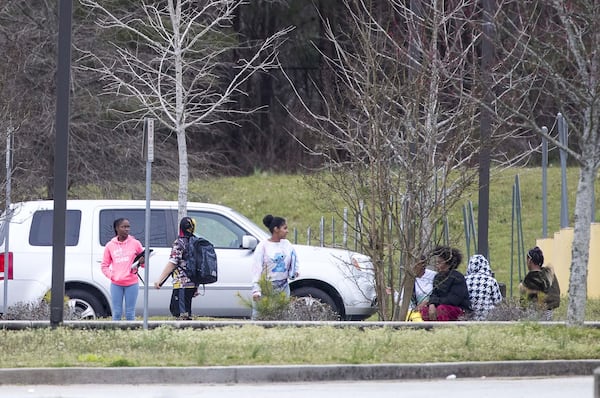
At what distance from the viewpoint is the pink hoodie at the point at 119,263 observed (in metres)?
15.3

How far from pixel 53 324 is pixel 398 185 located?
435 cm

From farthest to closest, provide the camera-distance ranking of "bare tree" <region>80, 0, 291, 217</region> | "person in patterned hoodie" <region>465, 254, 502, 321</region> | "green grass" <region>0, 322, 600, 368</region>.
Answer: "bare tree" <region>80, 0, 291, 217</region>, "person in patterned hoodie" <region>465, 254, 502, 321</region>, "green grass" <region>0, 322, 600, 368</region>

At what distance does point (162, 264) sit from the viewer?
16484 millimetres

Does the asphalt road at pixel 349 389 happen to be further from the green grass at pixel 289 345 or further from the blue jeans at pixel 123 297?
the blue jeans at pixel 123 297

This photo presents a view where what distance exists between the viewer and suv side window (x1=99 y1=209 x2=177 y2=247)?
16.8m

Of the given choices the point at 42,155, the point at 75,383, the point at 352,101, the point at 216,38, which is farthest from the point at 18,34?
the point at 75,383

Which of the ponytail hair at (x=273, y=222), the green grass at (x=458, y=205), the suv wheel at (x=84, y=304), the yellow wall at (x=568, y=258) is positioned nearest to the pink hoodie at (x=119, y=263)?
the suv wheel at (x=84, y=304)

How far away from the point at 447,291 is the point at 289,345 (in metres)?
3.08

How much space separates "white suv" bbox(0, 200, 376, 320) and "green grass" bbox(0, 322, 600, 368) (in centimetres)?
277

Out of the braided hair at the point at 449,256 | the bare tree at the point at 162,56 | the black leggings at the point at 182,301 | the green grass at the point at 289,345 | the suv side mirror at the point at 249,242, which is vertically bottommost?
the green grass at the point at 289,345

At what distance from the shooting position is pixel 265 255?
15.0 metres

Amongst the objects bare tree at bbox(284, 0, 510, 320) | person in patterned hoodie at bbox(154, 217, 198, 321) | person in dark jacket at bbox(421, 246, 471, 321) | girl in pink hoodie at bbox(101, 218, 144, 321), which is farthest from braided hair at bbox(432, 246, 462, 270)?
girl in pink hoodie at bbox(101, 218, 144, 321)

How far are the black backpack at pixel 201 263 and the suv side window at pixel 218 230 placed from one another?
4.66 ft

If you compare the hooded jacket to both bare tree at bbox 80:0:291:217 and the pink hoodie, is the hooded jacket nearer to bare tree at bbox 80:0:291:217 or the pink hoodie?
the pink hoodie
